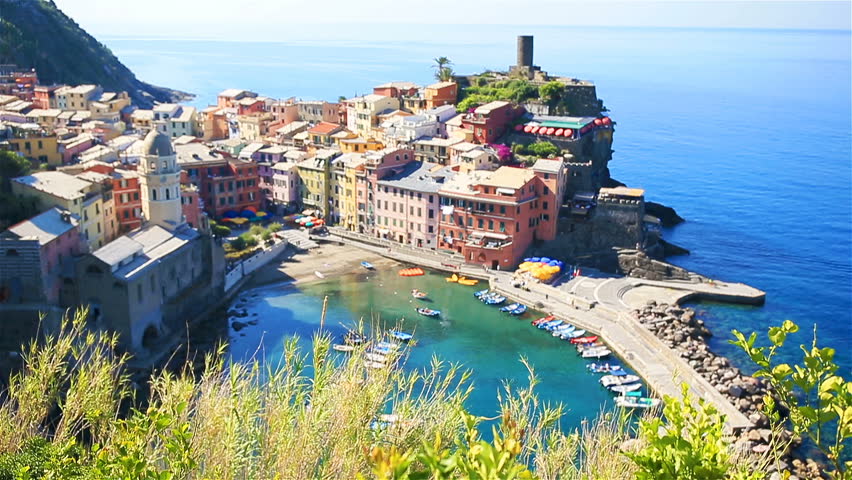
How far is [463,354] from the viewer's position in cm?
→ 3441

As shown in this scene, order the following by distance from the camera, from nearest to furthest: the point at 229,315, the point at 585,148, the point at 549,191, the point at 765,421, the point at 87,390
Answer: the point at 87,390 → the point at 765,421 → the point at 229,315 → the point at 549,191 → the point at 585,148

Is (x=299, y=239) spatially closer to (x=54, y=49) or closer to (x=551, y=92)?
(x=551, y=92)

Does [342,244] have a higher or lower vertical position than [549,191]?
lower

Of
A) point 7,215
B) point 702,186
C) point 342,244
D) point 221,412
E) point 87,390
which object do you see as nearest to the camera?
point 221,412

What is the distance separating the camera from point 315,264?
45312mm

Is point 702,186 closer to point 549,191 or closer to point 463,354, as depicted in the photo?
point 549,191

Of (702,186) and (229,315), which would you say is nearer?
(229,315)

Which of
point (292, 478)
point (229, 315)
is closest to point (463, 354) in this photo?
point (229, 315)

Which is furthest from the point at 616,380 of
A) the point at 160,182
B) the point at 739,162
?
the point at 739,162

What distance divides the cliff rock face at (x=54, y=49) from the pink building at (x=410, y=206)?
47.5m

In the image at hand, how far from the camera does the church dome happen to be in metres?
36.9

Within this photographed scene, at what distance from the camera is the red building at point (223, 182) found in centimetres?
5078

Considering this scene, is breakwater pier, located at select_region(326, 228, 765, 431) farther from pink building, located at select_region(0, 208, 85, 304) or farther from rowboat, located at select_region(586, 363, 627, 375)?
pink building, located at select_region(0, 208, 85, 304)

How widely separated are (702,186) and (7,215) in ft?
186
